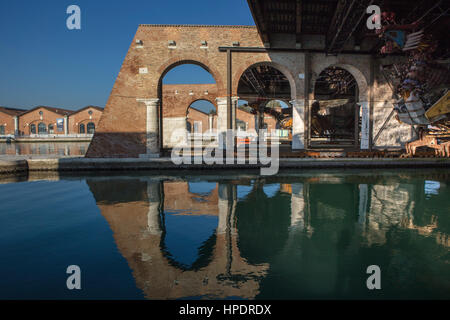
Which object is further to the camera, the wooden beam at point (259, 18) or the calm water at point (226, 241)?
the wooden beam at point (259, 18)

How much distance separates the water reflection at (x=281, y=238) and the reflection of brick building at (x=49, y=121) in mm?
39553

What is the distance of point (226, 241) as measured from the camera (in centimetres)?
446

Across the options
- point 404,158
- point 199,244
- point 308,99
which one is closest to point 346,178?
point 404,158

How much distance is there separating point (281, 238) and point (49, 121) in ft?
161

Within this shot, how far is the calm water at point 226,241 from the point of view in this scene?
315 cm

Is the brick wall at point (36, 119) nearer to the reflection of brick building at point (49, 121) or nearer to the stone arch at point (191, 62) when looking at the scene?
the reflection of brick building at point (49, 121)

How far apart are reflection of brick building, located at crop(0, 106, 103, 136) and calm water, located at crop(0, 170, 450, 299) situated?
38366 millimetres

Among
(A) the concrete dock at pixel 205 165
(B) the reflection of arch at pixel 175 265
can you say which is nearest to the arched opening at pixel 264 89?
(A) the concrete dock at pixel 205 165

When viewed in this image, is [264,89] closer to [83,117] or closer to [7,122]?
[83,117]

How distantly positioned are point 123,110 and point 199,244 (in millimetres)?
10038

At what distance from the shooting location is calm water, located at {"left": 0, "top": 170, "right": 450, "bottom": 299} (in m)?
3.15

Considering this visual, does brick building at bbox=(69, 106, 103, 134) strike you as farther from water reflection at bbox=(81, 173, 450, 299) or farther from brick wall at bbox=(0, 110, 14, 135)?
water reflection at bbox=(81, 173, 450, 299)

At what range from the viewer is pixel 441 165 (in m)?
11.7
